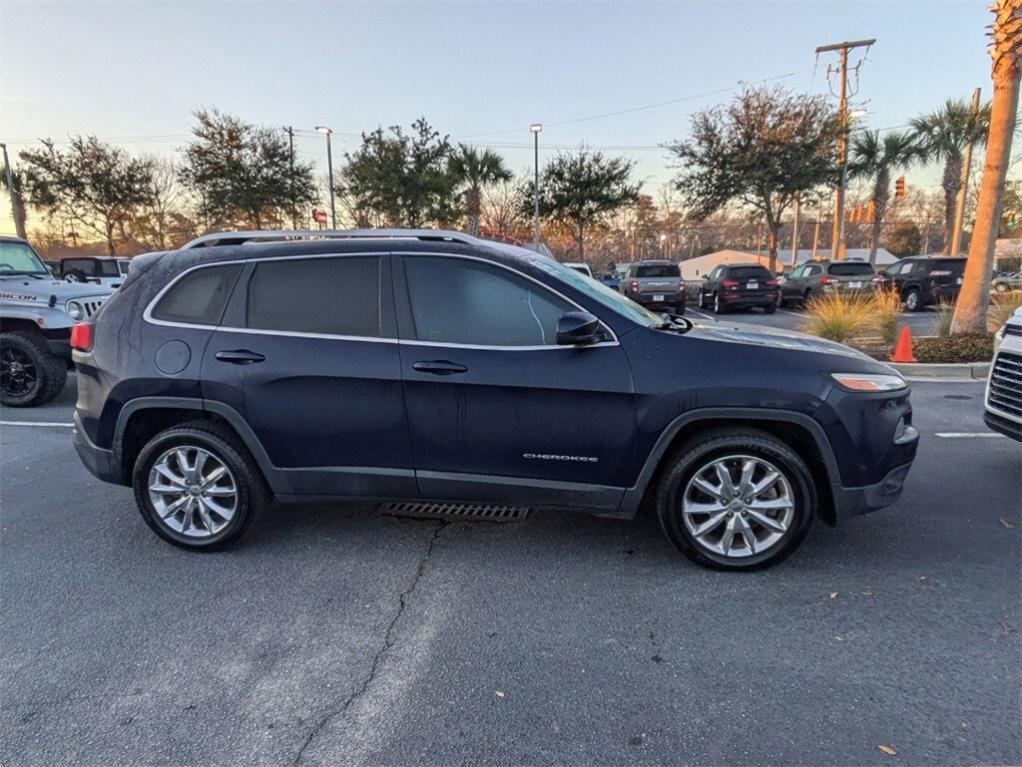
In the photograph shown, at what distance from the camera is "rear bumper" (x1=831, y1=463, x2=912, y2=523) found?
3172 mm

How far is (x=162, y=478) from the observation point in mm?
3564

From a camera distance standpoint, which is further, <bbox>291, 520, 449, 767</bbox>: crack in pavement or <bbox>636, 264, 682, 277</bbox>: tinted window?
<bbox>636, 264, 682, 277</bbox>: tinted window

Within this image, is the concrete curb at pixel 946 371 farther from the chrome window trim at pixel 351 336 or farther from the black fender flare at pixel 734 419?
the chrome window trim at pixel 351 336

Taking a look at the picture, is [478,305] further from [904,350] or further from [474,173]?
[474,173]

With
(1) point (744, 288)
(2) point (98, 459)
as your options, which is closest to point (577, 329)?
(2) point (98, 459)

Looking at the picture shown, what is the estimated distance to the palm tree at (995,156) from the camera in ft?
28.1

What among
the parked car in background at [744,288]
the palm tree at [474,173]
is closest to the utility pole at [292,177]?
the palm tree at [474,173]

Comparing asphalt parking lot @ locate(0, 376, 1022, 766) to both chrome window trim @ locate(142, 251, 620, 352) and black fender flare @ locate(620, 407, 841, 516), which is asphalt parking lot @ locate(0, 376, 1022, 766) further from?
chrome window trim @ locate(142, 251, 620, 352)

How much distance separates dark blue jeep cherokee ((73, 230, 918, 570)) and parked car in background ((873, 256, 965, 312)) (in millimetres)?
16090

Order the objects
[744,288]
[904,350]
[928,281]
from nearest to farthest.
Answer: [904,350] → [928,281] → [744,288]

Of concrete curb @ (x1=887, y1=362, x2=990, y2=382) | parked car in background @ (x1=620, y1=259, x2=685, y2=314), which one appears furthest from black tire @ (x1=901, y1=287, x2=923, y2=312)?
concrete curb @ (x1=887, y1=362, x2=990, y2=382)

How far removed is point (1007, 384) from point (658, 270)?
14.0 m

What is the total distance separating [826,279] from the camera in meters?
17.9

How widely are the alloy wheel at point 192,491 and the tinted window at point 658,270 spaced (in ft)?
52.2
